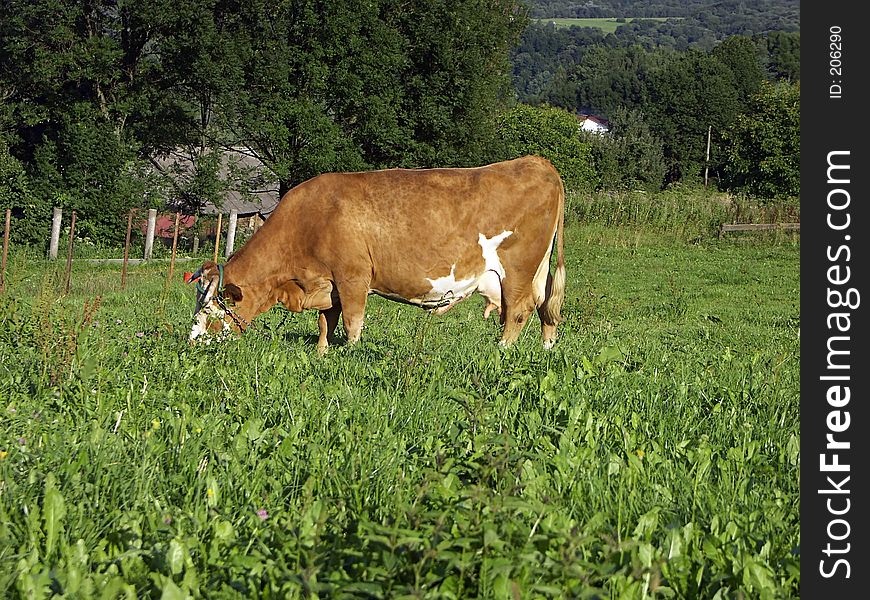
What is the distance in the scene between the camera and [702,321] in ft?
45.7

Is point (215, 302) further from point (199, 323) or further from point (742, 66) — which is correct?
point (742, 66)

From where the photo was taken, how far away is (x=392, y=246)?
8.55 meters

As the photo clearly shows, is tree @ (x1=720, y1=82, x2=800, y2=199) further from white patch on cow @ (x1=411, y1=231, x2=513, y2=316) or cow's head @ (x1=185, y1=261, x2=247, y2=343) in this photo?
cow's head @ (x1=185, y1=261, x2=247, y2=343)

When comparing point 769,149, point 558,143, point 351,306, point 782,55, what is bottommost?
point 351,306

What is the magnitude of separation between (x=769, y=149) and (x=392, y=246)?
55.3 meters

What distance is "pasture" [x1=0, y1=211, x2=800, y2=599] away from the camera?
274 cm

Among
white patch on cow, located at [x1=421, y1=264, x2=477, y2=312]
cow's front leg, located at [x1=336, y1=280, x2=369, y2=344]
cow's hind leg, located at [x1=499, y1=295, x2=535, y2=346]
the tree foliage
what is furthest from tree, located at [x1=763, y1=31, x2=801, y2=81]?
cow's front leg, located at [x1=336, y1=280, x2=369, y2=344]

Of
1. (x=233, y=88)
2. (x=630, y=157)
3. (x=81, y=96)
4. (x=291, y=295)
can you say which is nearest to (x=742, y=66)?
(x=630, y=157)

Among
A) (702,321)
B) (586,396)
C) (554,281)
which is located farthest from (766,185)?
(586,396)

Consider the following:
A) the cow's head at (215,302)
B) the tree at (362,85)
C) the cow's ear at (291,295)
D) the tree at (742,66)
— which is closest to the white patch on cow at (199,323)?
the cow's head at (215,302)

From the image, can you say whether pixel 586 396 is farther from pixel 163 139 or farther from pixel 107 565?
pixel 163 139

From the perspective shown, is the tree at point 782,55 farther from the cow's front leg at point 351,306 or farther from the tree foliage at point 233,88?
the cow's front leg at point 351,306

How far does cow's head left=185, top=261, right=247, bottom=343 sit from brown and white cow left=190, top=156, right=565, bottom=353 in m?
0.02
